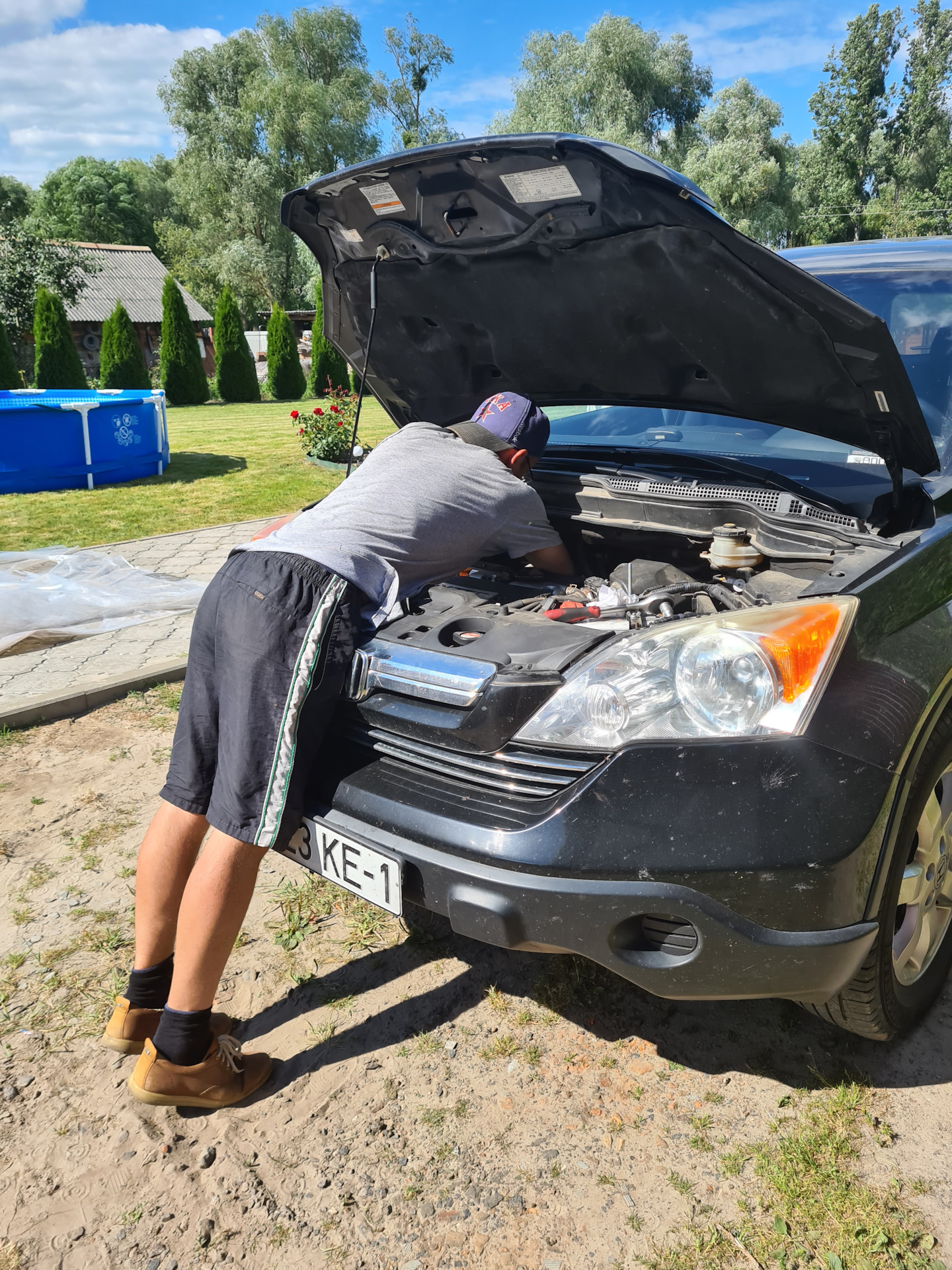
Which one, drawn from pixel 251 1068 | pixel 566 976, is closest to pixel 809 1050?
pixel 566 976

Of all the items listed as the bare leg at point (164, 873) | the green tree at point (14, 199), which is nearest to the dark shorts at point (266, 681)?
the bare leg at point (164, 873)

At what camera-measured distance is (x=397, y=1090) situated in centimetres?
209

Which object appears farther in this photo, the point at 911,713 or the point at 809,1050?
the point at 809,1050

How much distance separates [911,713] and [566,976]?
1.22m

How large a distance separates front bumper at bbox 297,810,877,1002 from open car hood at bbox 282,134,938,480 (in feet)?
4.33

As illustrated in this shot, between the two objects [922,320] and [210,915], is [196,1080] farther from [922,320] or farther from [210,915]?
[922,320]

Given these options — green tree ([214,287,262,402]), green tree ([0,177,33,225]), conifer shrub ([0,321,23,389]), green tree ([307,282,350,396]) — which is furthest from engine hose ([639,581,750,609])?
green tree ([0,177,33,225])

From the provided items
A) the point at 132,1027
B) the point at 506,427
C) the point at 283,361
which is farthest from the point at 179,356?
the point at 132,1027

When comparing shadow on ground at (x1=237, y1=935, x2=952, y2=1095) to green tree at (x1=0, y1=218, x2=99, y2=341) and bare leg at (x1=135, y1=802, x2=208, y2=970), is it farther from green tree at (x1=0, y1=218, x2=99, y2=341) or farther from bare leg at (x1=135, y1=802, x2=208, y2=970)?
green tree at (x1=0, y1=218, x2=99, y2=341)

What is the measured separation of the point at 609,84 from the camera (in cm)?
3119

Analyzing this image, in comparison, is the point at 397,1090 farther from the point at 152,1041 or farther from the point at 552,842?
the point at 552,842

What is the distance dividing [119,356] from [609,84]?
21.9 metres

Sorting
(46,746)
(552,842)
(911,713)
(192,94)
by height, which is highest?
(192,94)

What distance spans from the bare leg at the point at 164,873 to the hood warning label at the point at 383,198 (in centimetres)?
190
